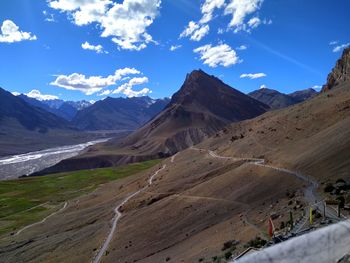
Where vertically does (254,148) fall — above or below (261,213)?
above

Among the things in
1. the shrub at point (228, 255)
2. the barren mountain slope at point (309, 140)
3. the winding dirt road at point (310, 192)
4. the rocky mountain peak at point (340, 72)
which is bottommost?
the shrub at point (228, 255)

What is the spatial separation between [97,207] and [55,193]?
55.7 metres

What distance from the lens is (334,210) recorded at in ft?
107

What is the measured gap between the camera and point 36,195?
133 meters

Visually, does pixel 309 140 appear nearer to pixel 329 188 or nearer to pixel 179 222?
pixel 329 188

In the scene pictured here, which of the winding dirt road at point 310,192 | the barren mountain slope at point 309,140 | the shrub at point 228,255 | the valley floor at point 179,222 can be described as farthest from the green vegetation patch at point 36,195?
the shrub at point 228,255

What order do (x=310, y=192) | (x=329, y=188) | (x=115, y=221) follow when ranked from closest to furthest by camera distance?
(x=329, y=188)
(x=310, y=192)
(x=115, y=221)

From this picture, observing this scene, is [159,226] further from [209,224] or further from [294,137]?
[294,137]

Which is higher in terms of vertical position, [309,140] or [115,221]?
[309,140]

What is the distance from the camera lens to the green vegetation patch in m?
95.8

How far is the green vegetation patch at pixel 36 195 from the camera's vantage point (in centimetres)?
9581

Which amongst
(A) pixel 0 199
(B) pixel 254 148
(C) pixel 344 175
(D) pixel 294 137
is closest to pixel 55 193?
(A) pixel 0 199

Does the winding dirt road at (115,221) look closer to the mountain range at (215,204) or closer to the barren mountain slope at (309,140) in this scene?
the mountain range at (215,204)

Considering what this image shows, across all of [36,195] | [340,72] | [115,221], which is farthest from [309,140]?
[340,72]
